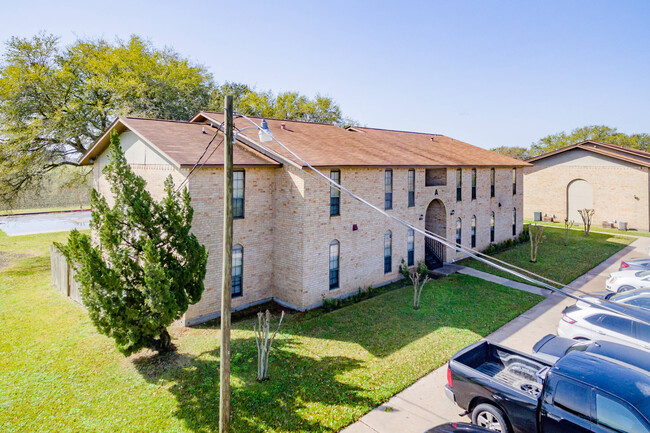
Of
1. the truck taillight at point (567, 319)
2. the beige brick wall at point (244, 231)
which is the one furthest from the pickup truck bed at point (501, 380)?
the beige brick wall at point (244, 231)

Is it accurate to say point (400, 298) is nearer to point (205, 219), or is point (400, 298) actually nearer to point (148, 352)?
point (205, 219)

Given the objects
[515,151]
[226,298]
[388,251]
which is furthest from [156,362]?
[515,151]

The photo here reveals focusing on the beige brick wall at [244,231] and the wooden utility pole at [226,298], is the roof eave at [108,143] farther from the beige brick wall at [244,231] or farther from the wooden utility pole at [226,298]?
the wooden utility pole at [226,298]

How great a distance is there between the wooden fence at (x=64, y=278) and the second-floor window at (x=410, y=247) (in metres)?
14.8

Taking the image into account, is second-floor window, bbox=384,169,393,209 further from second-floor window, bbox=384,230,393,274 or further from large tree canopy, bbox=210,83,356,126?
large tree canopy, bbox=210,83,356,126

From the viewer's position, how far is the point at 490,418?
7.69 m

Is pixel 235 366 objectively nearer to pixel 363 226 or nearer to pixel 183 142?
pixel 363 226

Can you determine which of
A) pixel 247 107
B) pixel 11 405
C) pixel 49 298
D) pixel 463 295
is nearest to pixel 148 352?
pixel 11 405

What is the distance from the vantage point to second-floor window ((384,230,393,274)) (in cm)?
1831

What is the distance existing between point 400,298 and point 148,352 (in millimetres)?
9816

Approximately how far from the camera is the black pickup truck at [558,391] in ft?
21.0

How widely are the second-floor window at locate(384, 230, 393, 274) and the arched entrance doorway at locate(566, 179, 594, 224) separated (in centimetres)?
2898

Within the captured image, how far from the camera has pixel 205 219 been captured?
13.7 metres

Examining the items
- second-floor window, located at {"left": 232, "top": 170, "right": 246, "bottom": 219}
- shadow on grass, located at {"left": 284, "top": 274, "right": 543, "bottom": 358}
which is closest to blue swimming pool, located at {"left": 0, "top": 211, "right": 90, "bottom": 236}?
second-floor window, located at {"left": 232, "top": 170, "right": 246, "bottom": 219}
